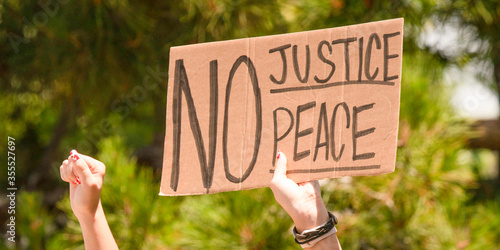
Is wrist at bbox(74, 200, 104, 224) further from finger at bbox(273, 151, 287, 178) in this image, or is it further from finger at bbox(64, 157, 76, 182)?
finger at bbox(273, 151, 287, 178)

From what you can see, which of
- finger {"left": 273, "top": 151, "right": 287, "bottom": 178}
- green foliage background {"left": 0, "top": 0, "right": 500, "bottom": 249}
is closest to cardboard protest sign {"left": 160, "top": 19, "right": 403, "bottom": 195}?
finger {"left": 273, "top": 151, "right": 287, "bottom": 178}

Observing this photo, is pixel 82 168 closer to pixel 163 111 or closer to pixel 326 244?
pixel 326 244

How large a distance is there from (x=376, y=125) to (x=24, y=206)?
0.76m

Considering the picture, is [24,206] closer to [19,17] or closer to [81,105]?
[81,105]

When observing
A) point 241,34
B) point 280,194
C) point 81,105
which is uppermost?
point 241,34

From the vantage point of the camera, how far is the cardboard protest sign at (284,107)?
456 millimetres

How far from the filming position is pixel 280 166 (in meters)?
0.46

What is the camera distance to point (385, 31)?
457mm

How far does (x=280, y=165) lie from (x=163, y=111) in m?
0.78

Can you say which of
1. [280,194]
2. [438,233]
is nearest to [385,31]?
[280,194]

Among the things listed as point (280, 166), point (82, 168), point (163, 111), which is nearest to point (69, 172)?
point (82, 168)

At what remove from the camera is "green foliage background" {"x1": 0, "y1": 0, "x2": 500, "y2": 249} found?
795mm

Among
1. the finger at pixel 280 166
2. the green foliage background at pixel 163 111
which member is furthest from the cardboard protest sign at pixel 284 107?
the green foliage background at pixel 163 111

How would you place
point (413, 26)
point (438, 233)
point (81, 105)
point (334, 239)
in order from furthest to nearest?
point (81, 105), point (413, 26), point (438, 233), point (334, 239)
